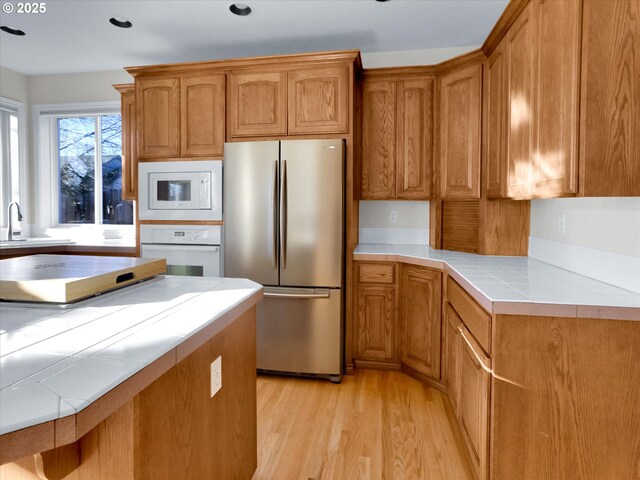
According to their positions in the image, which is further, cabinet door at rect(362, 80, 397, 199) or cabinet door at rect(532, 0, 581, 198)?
cabinet door at rect(362, 80, 397, 199)

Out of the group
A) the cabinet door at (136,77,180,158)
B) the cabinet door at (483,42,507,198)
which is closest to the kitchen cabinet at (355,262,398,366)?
the cabinet door at (483,42,507,198)

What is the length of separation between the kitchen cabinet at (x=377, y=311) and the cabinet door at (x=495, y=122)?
89 cm

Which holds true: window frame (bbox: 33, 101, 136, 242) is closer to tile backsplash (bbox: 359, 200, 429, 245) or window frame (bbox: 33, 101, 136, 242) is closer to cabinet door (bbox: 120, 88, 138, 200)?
cabinet door (bbox: 120, 88, 138, 200)

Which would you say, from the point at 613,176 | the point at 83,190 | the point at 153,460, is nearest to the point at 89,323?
the point at 153,460

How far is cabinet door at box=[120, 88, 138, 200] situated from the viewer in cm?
347

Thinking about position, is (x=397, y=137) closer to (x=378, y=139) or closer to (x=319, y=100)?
(x=378, y=139)

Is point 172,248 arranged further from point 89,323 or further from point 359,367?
point 89,323

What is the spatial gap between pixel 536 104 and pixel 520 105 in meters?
0.24

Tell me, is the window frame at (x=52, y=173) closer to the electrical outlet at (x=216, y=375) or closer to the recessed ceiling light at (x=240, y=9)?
the recessed ceiling light at (x=240, y=9)

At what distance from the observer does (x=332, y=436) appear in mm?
2137

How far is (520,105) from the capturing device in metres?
2.10

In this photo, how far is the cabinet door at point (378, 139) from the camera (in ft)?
10.3

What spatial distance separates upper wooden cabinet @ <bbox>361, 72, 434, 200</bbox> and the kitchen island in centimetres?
202

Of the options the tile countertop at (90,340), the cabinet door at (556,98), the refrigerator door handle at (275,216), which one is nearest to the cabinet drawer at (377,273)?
the refrigerator door handle at (275,216)
